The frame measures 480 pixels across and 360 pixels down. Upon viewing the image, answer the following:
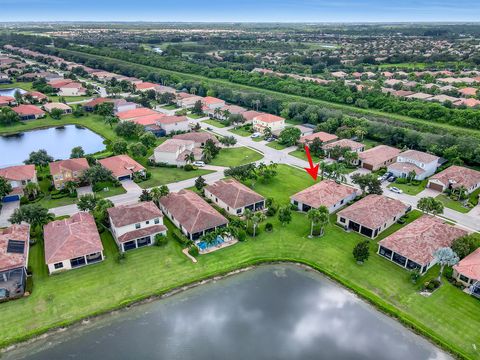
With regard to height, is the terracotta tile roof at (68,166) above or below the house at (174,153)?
above

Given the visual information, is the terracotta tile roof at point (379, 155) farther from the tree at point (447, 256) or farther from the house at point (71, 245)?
the house at point (71, 245)

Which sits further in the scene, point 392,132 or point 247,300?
point 392,132

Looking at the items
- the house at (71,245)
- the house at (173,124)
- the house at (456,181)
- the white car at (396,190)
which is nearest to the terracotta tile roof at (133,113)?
the house at (173,124)

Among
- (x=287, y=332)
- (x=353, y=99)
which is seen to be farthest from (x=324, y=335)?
(x=353, y=99)

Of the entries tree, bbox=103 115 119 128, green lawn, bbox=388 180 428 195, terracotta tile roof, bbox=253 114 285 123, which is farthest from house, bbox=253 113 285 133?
tree, bbox=103 115 119 128

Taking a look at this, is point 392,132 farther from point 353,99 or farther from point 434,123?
point 353,99

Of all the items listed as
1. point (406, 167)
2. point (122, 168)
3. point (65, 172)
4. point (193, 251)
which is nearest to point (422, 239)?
point (406, 167)
